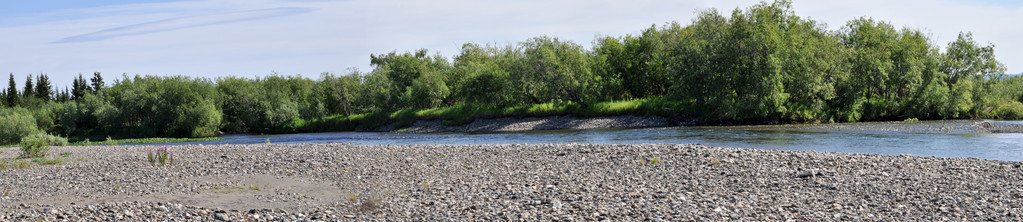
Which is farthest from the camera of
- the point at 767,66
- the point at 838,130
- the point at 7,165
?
the point at 767,66

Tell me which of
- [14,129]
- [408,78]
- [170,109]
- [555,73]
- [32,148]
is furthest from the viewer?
[408,78]

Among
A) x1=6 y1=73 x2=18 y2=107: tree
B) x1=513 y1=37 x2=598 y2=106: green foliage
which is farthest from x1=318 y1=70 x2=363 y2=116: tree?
x1=6 y1=73 x2=18 y2=107: tree

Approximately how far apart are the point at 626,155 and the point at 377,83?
69.1 m

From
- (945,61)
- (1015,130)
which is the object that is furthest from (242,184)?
(945,61)

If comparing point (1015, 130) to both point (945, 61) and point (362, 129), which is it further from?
point (362, 129)

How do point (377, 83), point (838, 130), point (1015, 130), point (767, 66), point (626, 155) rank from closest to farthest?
point (626, 155), point (1015, 130), point (838, 130), point (767, 66), point (377, 83)

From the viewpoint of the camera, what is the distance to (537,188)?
15.9 m

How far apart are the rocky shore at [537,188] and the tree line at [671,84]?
3436 centimetres

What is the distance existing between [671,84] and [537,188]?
50989mm

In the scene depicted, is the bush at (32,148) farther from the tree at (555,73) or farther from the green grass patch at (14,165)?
the tree at (555,73)

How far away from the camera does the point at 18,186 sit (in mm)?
18188

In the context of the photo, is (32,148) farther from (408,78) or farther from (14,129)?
(408,78)

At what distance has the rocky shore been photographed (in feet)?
42.8

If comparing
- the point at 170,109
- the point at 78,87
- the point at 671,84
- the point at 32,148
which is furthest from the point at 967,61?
the point at 78,87
